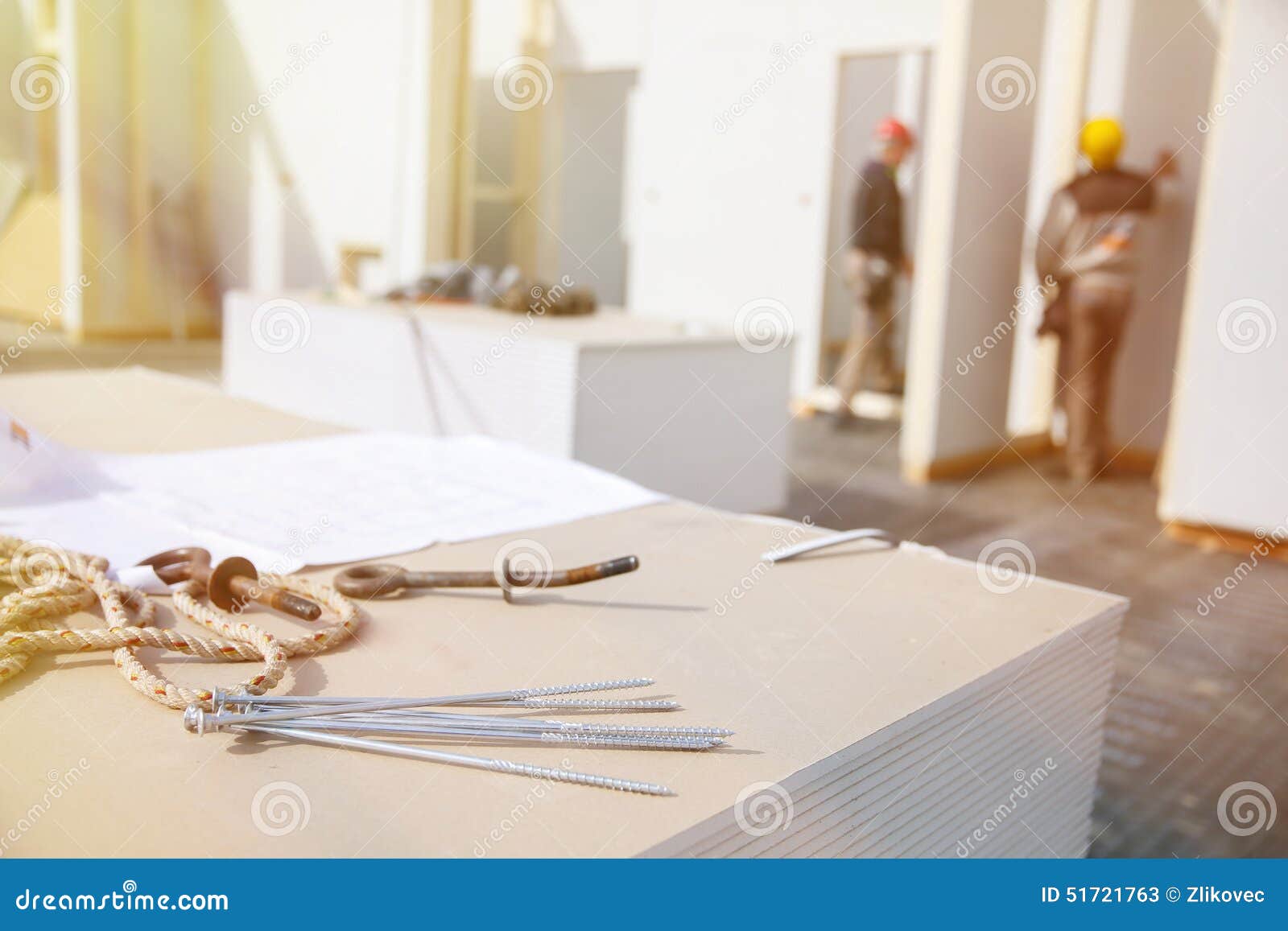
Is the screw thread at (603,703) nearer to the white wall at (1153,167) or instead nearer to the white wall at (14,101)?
the white wall at (1153,167)

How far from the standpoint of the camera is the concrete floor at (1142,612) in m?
2.10

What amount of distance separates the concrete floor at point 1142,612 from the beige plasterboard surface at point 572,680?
0.96 metres

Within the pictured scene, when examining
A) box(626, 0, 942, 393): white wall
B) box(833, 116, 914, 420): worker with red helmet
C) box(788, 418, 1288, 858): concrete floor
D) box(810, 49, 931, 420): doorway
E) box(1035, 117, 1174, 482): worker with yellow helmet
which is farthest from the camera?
box(810, 49, 931, 420): doorway

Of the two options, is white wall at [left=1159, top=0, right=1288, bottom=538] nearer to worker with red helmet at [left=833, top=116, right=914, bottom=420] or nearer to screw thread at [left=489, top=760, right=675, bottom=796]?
worker with red helmet at [left=833, top=116, right=914, bottom=420]

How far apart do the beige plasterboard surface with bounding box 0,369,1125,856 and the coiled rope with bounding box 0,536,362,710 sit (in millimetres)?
18

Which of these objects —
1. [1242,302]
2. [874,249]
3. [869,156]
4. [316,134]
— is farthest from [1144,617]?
[316,134]

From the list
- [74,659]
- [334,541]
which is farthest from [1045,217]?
→ [74,659]

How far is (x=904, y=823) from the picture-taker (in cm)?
94

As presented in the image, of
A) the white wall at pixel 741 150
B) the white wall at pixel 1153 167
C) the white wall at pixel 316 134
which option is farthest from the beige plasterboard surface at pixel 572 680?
the white wall at pixel 316 134

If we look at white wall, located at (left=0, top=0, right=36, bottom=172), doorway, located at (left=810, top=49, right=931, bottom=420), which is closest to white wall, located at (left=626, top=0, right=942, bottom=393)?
doorway, located at (left=810, top=49, right=931, bottom=420)

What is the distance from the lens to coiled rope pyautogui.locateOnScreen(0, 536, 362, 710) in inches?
36.6

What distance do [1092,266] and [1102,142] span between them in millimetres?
533

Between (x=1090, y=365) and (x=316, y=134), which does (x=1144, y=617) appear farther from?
(x=316, y=134)
